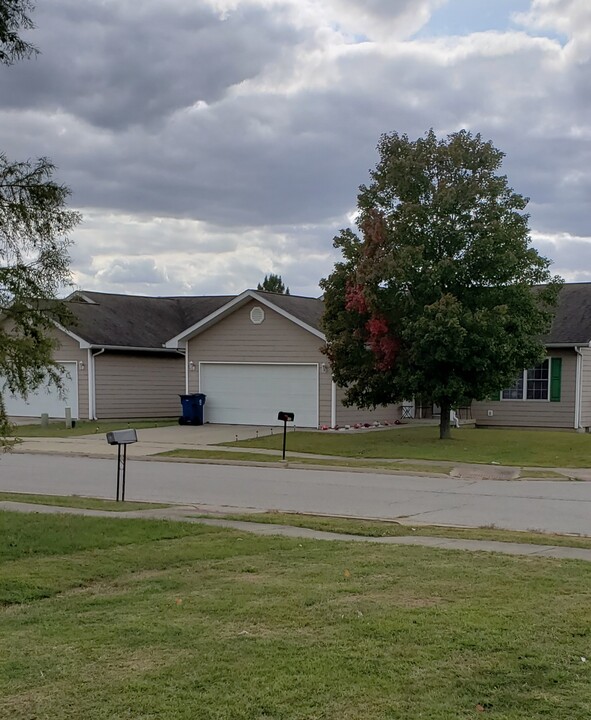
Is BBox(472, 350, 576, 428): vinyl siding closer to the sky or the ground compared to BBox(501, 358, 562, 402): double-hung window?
closer to the ground

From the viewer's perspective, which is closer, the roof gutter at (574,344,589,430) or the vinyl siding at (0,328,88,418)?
the roof gutter at (574,344,589,430)

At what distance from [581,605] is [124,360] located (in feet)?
92.0

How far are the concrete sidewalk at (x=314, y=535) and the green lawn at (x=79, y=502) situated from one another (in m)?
0.26

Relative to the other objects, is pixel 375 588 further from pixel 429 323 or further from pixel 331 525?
pixel 429 323

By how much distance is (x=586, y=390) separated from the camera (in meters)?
29.7

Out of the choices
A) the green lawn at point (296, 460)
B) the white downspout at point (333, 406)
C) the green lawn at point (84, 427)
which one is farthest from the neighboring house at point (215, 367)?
the green lawn at point (296, 460)

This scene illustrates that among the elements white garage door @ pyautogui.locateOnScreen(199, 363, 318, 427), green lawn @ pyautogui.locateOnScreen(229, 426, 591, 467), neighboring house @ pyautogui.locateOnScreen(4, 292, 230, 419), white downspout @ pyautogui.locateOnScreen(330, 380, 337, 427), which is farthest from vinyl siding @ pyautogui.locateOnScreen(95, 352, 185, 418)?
green lawn @ pyautogui.locateOnScreen(229, 426, 591, 467)

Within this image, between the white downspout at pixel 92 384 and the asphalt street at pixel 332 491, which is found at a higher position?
the white downspout at pixel 92 384

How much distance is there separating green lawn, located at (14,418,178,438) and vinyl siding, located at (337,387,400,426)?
21.8 feet

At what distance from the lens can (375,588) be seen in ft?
23.1

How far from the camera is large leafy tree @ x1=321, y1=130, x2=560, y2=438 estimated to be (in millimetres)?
21766

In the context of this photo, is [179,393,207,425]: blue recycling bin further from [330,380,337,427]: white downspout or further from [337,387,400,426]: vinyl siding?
[337,387,400,426]: vinyl siding

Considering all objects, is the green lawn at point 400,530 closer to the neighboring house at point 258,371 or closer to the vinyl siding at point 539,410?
the neighboring house at point 258,371

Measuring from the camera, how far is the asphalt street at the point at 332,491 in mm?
12680
